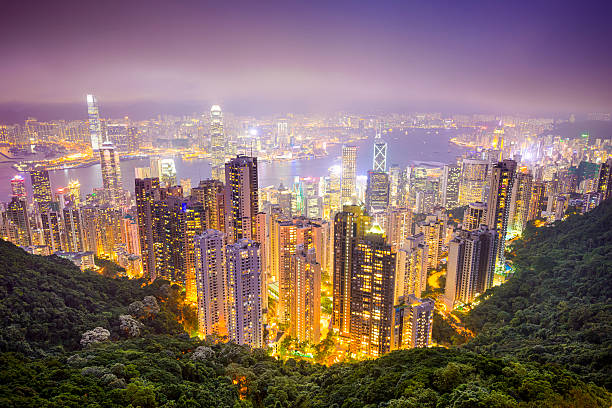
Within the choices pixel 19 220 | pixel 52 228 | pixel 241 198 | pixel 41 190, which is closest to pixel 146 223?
pixel 241 198

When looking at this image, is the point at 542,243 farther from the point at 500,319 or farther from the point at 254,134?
the point at 254,134

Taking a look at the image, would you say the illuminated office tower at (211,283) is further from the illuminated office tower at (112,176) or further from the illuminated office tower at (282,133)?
the illuminated office tower at (282,133)

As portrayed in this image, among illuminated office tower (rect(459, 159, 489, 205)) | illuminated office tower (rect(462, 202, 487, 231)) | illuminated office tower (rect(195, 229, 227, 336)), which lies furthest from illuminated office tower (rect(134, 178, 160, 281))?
illuminated office tower (rect(459, 159, 489, 205))

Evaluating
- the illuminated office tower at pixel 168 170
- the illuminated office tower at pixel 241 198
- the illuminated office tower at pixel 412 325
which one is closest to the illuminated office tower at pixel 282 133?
the illuminated office tower at pixel 168 170

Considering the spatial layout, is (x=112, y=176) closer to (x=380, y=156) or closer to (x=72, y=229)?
(x=72, y=229)

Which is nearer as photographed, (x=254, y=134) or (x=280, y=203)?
(x=280, y=203)

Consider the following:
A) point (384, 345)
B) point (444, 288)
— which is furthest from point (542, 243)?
point (384, 345)
